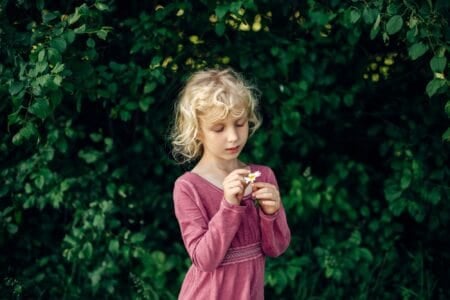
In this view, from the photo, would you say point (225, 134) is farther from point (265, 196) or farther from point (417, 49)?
point (417, 49)

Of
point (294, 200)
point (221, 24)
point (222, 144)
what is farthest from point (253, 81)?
point (222, 144)

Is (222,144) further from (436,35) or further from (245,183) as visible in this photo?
(436,35)

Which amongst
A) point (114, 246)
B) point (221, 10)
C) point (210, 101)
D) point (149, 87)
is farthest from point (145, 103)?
point (210, 101)

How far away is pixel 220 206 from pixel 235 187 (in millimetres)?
103

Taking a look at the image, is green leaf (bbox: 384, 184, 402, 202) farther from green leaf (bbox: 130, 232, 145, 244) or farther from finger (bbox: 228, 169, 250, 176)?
finger (bbox: 228, 169, 250, 176)

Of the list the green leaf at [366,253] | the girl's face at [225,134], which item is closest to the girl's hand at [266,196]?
the girl's face at [225,134]

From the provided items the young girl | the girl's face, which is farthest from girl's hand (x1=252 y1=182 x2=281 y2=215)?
the girl's face

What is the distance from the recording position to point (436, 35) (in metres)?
2.96

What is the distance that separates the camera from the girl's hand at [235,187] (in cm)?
223

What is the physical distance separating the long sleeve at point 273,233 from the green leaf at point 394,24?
0.91 m

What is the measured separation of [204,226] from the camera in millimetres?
2381

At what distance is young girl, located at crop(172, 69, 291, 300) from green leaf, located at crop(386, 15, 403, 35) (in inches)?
28.7

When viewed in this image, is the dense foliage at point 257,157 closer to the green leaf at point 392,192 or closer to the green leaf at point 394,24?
the green leaf at point 392,192

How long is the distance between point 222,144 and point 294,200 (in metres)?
1.38
